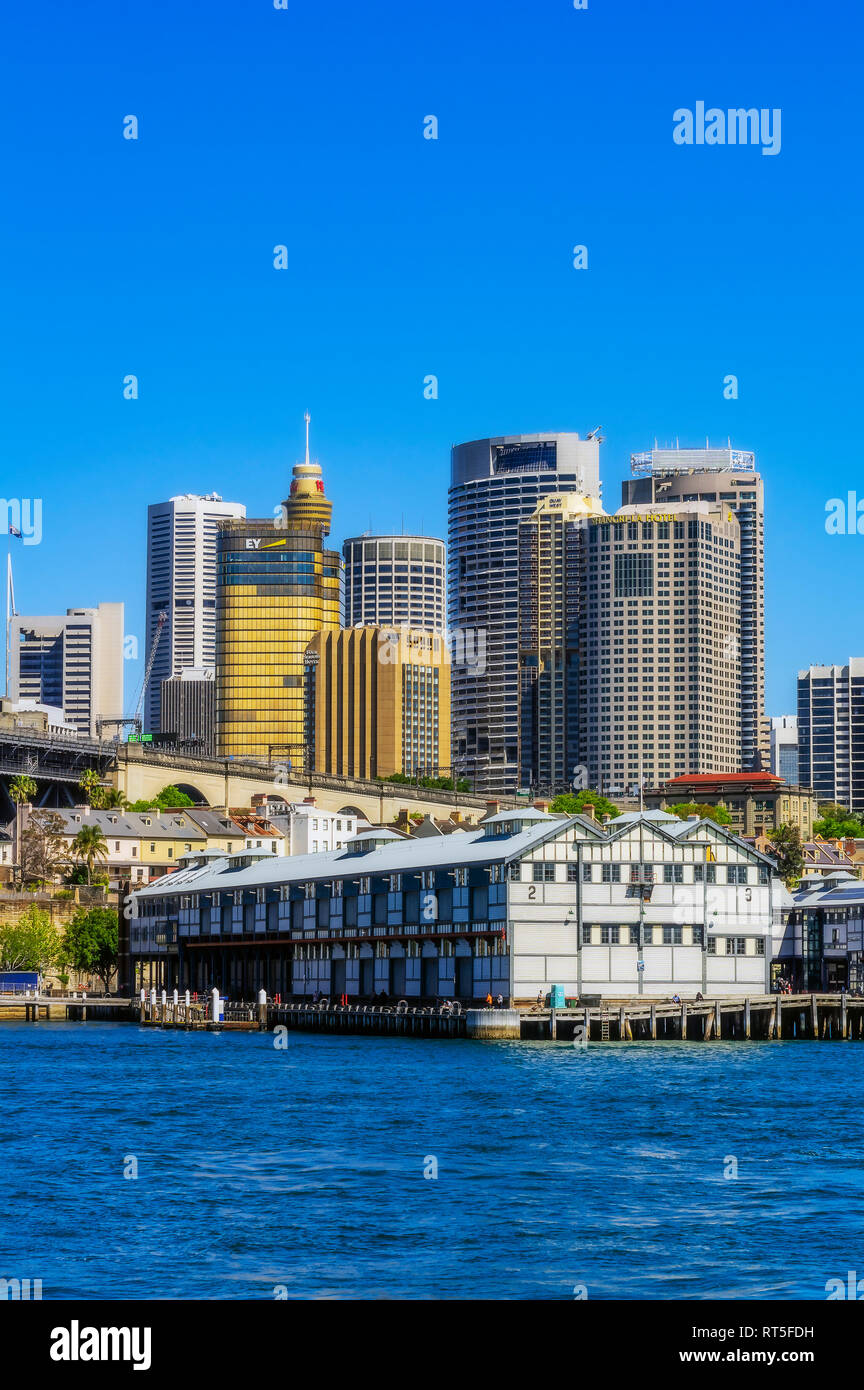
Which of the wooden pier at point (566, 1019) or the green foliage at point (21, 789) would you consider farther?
the green foliage at point (21, 789)

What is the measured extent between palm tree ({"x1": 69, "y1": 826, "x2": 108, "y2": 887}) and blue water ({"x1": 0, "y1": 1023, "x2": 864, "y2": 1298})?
266 feet

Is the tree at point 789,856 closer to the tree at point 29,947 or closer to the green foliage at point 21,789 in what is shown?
the tree at point 29,947

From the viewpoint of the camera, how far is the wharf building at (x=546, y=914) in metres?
101

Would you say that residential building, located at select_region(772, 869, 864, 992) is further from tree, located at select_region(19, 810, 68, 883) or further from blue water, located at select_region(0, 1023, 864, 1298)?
tree, located at select_region(19, 810, 68, 883)

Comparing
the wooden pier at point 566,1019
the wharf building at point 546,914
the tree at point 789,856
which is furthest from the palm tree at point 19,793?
the tree at point 789,856

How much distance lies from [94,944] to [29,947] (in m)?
6.20

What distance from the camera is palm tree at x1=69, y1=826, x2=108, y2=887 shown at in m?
166

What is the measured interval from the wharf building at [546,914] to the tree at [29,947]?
32176 millimetres

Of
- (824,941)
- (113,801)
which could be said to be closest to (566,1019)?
(824,941)

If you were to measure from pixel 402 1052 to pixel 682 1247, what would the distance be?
4978 centimetres

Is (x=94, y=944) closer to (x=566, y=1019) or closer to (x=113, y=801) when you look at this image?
(x=113, y=801)

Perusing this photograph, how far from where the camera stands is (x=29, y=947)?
146 meters
